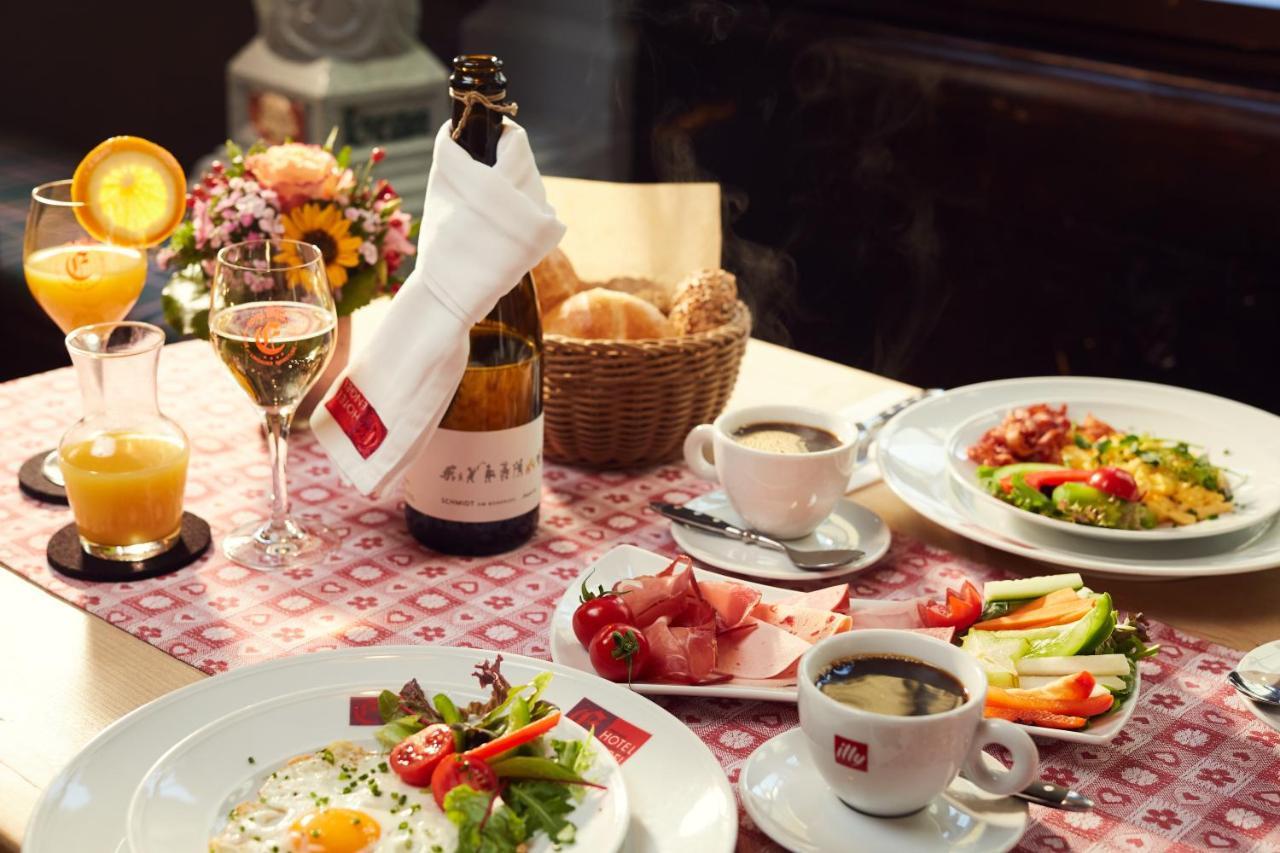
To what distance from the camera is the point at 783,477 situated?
4.68 feet

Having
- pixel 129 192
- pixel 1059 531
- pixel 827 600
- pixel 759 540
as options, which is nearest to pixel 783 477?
pixel 759 540

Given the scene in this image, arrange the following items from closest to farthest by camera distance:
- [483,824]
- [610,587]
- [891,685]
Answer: [483,824]
[891,685]
[610,587]

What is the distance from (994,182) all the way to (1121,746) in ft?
6.98

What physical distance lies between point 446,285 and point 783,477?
394 millimetres

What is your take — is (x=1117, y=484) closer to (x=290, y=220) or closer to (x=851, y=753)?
(x=851, y=753)

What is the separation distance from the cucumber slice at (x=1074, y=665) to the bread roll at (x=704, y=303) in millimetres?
690

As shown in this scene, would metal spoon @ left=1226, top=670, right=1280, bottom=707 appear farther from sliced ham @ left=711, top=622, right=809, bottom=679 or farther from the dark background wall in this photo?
the dark background wall

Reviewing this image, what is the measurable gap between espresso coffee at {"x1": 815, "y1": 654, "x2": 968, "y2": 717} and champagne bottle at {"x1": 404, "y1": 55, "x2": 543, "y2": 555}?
19.7 inches

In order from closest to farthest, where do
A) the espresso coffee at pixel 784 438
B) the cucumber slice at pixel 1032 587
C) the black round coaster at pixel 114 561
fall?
the cucumber slice at pixel 1032 587, the black round coaster at pixel 114 561, the espresso coffee at pixel 784 438

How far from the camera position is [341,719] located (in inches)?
42.1

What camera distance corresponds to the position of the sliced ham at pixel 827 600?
1256 millimetres

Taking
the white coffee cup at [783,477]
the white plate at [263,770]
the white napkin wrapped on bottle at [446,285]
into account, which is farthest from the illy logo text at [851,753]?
the white napkin wrapped on bottle at [446,285]

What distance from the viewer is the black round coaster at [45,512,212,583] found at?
138 cm

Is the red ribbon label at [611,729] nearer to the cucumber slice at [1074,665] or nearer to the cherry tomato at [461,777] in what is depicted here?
the cherry tomato at [461,777]
